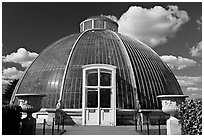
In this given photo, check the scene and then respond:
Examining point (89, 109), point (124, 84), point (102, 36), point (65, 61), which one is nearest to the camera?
point (89, 109)

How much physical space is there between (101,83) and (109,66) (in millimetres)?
1549

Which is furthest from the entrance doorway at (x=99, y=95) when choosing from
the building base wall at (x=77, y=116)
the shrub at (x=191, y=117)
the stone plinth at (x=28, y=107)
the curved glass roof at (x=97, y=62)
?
the shrub at (x=191, y=117)

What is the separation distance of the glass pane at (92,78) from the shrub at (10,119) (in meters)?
9.74

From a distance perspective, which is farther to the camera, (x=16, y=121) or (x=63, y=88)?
(x=63, y=88)

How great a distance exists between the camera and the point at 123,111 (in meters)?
20.5

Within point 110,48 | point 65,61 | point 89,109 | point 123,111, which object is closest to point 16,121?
point 89,109

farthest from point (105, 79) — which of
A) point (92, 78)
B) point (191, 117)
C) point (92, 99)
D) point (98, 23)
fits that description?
point (191, 117)

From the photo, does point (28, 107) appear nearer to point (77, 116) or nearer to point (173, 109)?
point (173, 109)

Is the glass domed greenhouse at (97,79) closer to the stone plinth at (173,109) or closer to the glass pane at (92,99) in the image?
the glass pane at (92,99)

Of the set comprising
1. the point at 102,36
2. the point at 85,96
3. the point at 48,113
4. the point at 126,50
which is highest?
the point at 102,36

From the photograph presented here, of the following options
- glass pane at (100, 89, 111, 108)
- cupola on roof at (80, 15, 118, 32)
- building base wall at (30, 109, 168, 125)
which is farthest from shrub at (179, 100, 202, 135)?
cupola on roof at (80, 15, 118, 32)

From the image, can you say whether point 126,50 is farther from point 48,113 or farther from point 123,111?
point 48,113

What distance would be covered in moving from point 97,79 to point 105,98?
1.74m

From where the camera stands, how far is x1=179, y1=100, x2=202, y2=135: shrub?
30.1 ft
